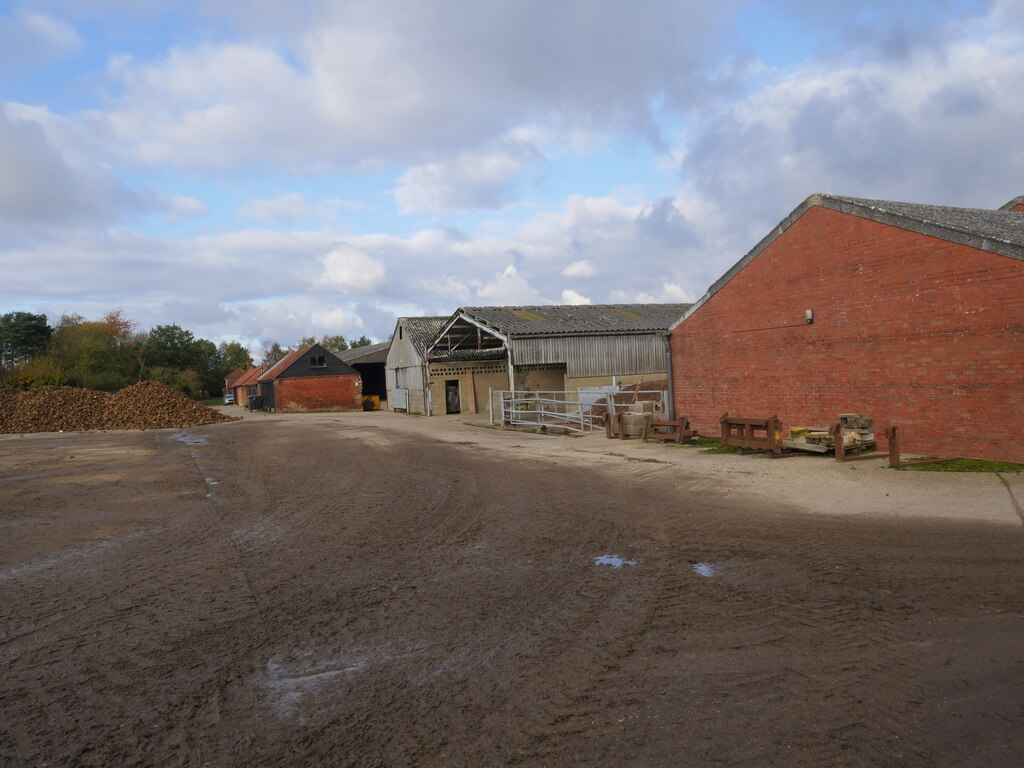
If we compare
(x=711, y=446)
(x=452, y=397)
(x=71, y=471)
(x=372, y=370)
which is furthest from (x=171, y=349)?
(x=711, y=446)

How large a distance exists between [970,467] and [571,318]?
924 inches

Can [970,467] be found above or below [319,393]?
below

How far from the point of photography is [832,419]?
586 inches

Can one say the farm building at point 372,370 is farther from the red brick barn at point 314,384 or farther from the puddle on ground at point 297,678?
the puddle on ground at point 297,678

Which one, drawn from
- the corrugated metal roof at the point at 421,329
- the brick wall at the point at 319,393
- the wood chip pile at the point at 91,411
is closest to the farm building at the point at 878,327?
the corrugated metal roof at the point at 421,329

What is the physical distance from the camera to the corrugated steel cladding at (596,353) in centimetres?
2992

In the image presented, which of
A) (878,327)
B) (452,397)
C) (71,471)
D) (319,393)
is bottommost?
(71,471)

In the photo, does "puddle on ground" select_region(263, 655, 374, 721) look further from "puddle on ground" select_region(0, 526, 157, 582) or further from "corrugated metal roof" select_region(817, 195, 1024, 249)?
"corrugated metal roof" select_region(817, 195, 1024, 249)

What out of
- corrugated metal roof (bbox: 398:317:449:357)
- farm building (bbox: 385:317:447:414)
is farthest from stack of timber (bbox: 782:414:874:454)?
corrugated metal roof (bbox: 398:317:449:357)

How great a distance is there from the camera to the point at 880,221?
44.8ft

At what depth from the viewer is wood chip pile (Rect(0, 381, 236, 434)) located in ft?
110

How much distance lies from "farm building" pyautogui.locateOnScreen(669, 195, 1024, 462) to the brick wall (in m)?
39.0

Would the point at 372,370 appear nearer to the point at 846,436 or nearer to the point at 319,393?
the point at 319,393

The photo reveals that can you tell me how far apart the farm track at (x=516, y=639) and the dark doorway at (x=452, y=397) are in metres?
27.5
